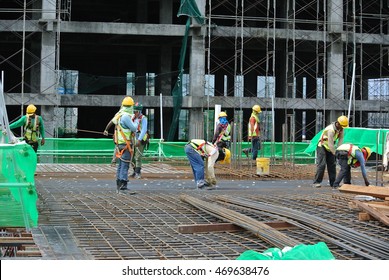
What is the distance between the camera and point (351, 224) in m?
9.05

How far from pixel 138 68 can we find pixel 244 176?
19.6m

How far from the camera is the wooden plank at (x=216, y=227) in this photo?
8.44 m

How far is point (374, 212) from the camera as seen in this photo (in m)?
9.06

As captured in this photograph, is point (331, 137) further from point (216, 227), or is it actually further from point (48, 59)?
point (48, 59)

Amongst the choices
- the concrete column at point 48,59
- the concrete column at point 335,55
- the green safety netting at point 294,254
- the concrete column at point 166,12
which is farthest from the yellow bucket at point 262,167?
the concrete column at point 166,12

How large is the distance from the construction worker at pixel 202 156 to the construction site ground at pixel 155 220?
0.94 ft

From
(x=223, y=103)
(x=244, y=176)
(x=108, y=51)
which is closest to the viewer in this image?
(x=244, y=176)

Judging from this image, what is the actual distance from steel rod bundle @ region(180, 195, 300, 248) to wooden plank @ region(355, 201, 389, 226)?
64.2 inches

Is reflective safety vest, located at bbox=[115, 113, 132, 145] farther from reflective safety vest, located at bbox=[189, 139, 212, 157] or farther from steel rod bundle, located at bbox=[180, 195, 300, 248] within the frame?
steel rod bundle, located at bbox=[180, 195, 300, 248]

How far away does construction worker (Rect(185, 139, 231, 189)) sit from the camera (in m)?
13.5

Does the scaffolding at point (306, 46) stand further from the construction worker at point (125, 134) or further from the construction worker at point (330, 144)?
the construction worker at point (125, 134)
